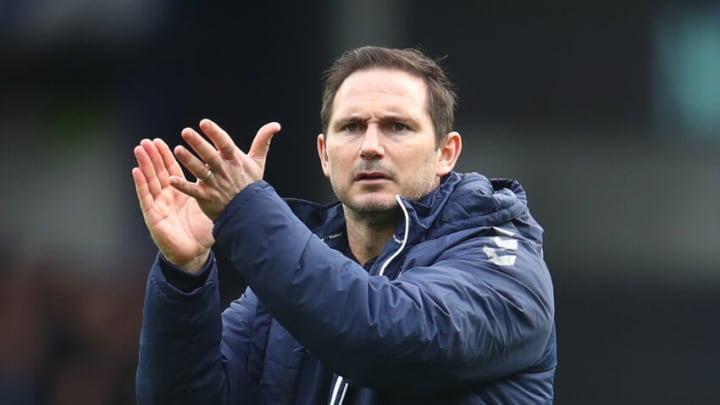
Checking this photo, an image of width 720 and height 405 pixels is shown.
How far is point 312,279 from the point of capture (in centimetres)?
239

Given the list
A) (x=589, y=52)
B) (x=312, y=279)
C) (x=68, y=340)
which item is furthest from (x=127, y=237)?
(x=312, y=279)

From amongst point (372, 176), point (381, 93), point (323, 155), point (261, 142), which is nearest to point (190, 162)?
point (261, 142)

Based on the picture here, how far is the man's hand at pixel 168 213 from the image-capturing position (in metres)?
2.69

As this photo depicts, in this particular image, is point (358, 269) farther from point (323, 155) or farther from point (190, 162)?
point (323, 155)

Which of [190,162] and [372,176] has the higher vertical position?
[190,162]

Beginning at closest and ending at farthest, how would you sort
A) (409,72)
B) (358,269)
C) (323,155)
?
(358,269) < (409,72) < (323,155)

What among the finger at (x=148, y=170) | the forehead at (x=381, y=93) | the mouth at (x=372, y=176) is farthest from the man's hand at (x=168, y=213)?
the forehead at (x=381, y=93)

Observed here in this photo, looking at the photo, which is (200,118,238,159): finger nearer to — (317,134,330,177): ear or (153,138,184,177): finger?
(153,138,184,177): finger

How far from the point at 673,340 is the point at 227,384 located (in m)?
2.71

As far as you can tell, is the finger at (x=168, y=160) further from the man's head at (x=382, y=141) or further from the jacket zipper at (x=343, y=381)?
the jacket zipper at (x=343, y=381)

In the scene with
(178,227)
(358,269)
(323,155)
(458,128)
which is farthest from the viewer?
(458,128)

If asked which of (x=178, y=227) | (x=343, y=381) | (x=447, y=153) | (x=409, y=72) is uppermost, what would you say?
(x=409, y=72)

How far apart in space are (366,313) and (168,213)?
23.7 inches

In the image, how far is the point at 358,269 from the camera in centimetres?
246
